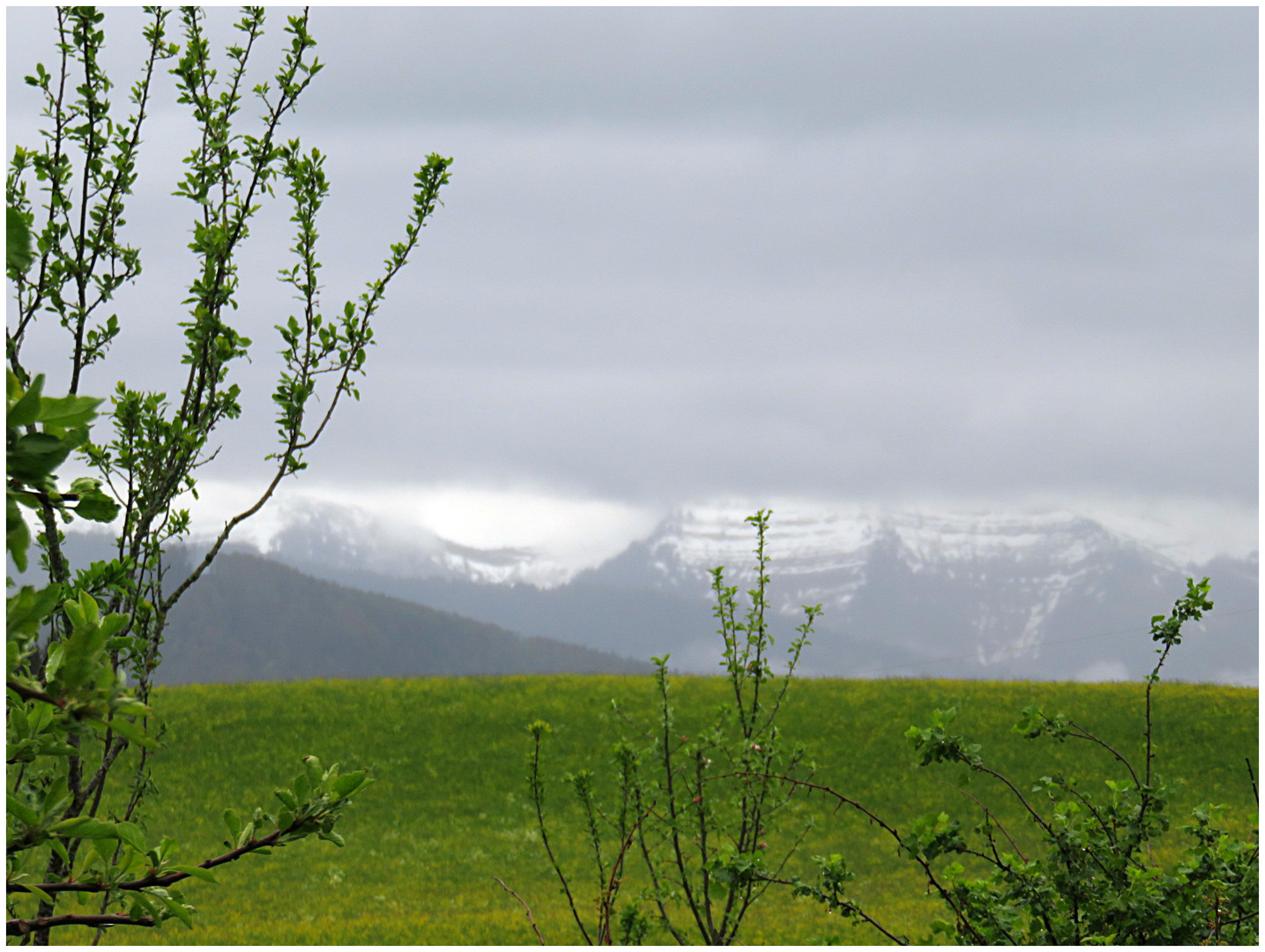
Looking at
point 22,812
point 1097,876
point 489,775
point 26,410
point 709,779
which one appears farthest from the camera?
point 489,775

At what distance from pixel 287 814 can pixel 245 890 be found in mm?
13788

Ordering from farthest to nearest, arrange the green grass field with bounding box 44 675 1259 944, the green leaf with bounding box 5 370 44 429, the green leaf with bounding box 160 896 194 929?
the green grass field with bounding box 44 675 1259 944, the green leaf with bounding box 160 896 194 929, the green leaf with bounding box 5 370 44 429

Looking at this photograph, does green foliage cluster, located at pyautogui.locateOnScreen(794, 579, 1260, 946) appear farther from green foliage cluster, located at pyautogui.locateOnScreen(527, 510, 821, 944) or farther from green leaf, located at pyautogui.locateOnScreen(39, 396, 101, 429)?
green leaf, located at pyautogui.locateOnScreen(39, 396, 101, 429)

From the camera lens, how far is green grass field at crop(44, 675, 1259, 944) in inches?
455

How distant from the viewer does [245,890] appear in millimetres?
13227

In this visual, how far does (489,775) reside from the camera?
767 inches

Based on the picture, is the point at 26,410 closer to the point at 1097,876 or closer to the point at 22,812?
the point at 22,812

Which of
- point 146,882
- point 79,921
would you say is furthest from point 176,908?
point 79,921

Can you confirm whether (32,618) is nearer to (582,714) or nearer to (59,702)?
(59,702)

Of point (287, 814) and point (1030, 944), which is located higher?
point (287, 814)

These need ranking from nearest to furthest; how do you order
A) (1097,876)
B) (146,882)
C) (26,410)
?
(26,410)
(146,882)
(1097,876)

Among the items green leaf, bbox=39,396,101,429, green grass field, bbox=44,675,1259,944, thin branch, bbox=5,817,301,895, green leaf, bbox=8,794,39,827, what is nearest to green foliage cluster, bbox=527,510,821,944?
thin branch, bbox=5,817,301,895

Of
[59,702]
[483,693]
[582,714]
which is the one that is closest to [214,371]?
[59,702]

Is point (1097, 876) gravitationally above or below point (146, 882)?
below
